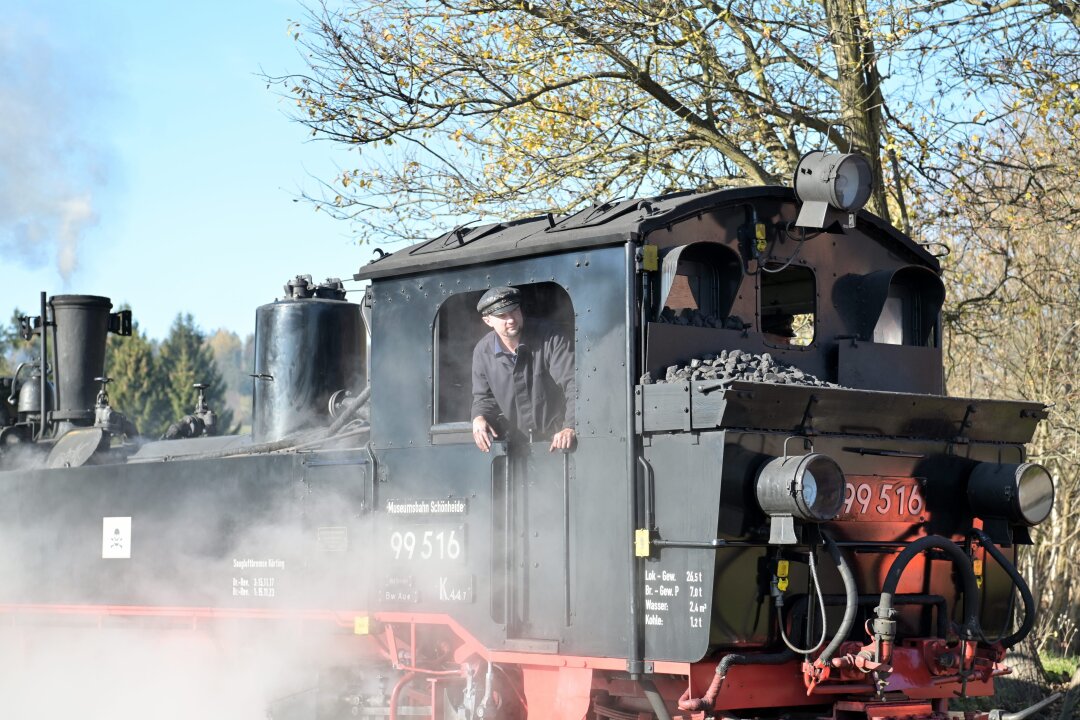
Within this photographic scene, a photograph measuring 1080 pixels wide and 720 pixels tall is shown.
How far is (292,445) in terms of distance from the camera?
27.4ft

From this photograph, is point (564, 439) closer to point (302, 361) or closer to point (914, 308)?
point (914, 308)

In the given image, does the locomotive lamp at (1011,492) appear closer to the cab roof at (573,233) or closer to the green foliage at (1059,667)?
the cab roof at (573,233)

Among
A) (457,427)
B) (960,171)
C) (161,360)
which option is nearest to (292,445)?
(457,427)

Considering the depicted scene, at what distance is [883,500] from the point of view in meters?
6.68

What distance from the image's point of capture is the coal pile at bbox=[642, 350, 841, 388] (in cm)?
628

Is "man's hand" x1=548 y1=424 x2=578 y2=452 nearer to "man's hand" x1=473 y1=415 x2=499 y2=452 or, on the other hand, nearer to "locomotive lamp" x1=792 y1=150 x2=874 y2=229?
"man's hand" x1=473 y1=415 x2=499 y2=452

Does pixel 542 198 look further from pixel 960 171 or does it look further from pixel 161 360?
pixel 161 360

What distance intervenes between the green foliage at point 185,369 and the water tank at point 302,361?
168 feet

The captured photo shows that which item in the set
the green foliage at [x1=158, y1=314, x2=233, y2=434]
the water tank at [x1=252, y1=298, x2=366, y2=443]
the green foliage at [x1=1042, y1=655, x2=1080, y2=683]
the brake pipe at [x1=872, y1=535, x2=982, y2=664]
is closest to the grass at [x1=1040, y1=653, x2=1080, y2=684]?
the green foliage at [x1=1042, y1=655, x2=1080, y2=683]

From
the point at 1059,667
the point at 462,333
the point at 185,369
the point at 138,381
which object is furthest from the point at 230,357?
the point at 462,333

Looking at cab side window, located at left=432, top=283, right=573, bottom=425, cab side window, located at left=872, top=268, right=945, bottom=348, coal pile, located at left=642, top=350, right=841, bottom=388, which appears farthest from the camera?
cab side window, located at left=872, top=268, right=945, bottom=348

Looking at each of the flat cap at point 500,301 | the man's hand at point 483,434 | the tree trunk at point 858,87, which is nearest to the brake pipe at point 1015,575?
the man's hand at point 483,434

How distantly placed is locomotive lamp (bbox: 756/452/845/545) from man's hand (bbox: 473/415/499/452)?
4.72 feet

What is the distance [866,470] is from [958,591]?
3.53 ft
